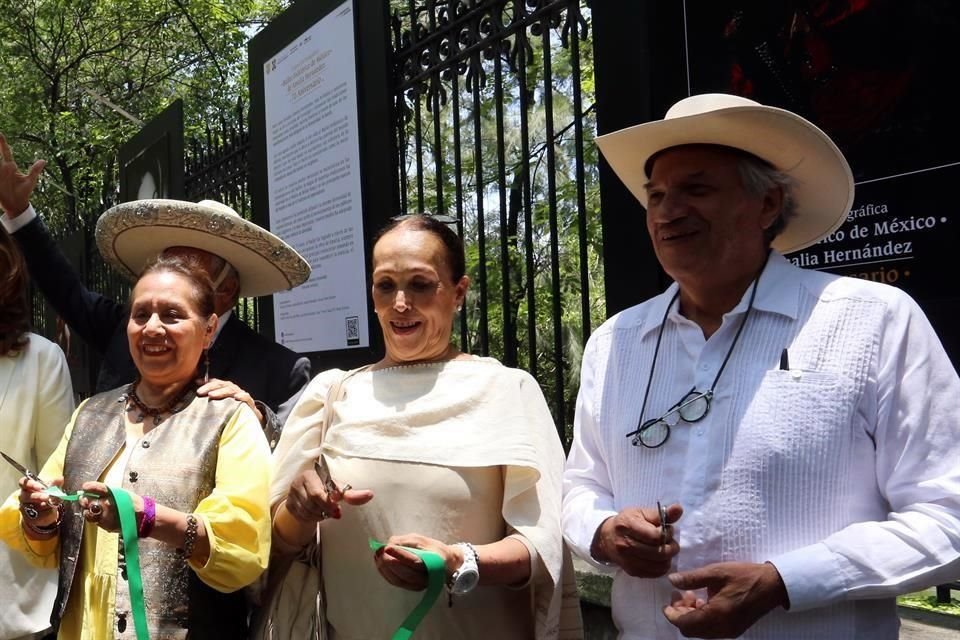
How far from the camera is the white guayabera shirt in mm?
1826

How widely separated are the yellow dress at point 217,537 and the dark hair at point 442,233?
642mm

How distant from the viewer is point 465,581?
2.05 m

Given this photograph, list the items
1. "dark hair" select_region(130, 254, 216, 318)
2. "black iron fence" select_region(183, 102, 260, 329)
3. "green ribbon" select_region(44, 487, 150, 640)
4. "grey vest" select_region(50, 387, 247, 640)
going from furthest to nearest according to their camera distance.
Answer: "black iron fence" select_region(183, 102, 260, 329) < "dark hair" select_region(130, 254, 216, 318) < "grey vest" select_region(50, 387, 247, 640) < "green ribbon" select_region(44, 487, 150, 640)

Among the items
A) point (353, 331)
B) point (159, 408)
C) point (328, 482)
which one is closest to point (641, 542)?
point (328, 482)

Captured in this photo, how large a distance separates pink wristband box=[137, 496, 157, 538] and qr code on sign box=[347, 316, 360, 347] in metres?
2.78

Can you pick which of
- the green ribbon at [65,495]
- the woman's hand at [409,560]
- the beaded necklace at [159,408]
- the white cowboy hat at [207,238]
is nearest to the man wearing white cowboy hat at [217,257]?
the white cowboy hat at [207,238]

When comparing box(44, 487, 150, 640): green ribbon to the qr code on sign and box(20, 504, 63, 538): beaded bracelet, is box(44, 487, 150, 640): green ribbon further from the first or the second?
the qr code on sign

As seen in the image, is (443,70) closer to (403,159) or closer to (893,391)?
(403,159)

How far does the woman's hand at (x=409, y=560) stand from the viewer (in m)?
1.99

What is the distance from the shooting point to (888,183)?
260cm

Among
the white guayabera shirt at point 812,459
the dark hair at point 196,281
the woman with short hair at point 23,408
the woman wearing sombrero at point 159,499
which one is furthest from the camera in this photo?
the woman with short hair at point 23,408

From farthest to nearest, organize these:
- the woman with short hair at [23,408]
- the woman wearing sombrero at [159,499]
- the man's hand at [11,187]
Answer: the man's hand at [11,187]
the woman with short hair at [23,408]
the woman wearing sombrero at [159,499]

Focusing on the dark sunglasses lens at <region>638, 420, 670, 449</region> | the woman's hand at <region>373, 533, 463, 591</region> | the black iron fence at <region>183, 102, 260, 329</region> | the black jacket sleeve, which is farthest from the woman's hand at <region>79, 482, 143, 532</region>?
the black iron fence at <region>183, 102, 260, 329</region>

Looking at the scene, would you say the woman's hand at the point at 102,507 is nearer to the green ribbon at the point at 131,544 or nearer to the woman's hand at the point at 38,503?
the green ribbon at the point at 131,544
